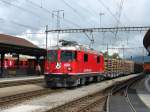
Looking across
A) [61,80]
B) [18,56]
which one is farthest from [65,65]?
[18,56]

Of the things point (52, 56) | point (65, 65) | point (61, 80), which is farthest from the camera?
point (52, 56)

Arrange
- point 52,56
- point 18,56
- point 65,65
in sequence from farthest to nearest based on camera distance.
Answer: point 18,56 < point 52,56 < point 65,65

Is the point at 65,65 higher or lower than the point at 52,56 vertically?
lower

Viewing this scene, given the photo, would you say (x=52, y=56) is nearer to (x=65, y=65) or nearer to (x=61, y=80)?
(x=65, y=65)

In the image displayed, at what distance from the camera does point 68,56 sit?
25719mm

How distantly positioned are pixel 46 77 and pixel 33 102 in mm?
7897

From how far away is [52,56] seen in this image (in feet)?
85.7

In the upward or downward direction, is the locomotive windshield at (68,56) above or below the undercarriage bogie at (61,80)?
above

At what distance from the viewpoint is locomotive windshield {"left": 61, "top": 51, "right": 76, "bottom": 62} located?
2564cm

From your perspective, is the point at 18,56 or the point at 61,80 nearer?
the point at 61,80

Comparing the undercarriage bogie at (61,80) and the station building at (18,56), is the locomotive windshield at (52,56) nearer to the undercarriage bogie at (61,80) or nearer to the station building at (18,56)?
the undercarriage bogie at (61,80)

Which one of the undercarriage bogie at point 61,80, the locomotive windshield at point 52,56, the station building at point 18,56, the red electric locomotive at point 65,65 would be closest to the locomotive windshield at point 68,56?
the red electric locomotive at point 65,65

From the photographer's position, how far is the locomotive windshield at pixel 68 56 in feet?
84.1

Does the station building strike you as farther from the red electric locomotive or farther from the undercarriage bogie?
the undercarriage bogie
